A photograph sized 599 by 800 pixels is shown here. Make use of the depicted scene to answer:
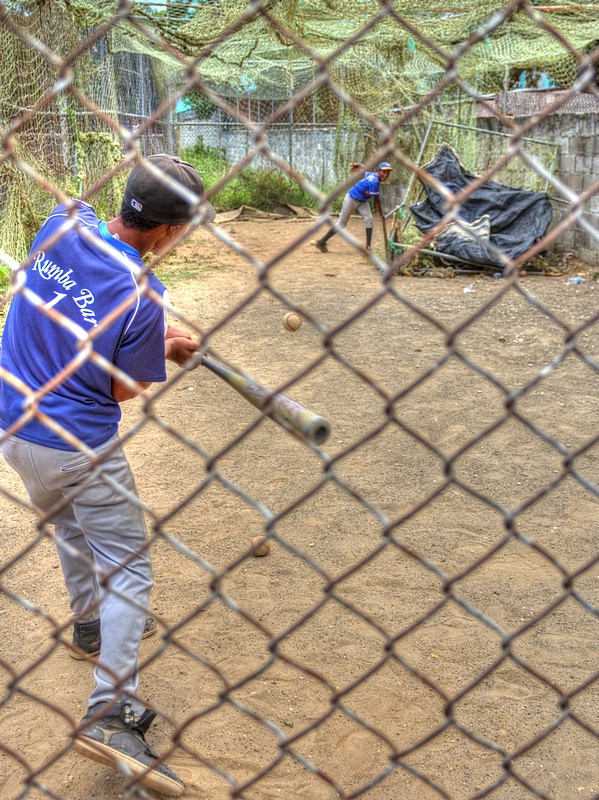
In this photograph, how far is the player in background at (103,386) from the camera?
1.95 metres

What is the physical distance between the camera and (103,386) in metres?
2.04

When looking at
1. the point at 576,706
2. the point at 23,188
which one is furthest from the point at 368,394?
the point at 23,188

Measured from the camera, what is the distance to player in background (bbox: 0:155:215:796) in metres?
1.95

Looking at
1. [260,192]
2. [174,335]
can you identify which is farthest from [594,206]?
[174,335]

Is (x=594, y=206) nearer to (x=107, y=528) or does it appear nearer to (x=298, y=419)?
(x=107, y=528)

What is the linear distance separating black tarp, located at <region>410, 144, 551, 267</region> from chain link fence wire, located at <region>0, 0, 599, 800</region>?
674 mm

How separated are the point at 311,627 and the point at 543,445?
81.6 inches

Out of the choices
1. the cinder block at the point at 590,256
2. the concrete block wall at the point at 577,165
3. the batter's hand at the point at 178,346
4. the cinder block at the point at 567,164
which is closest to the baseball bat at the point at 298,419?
the batter's hand at the point at 178,346

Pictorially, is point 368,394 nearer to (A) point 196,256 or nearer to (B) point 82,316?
(B) point 82,316

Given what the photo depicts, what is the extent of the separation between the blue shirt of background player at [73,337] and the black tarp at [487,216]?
732 cm

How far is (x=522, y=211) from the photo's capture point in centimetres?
894

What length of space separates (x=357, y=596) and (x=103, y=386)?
1437 mm

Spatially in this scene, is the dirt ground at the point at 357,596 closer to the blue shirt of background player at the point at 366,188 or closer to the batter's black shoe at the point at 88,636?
the batter's black shoe at the point at 88,636

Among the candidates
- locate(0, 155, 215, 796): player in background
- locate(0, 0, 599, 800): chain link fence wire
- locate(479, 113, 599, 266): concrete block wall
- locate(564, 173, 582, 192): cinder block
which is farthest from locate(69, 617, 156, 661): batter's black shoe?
locate(564, 173, 582, 192): cinder block
